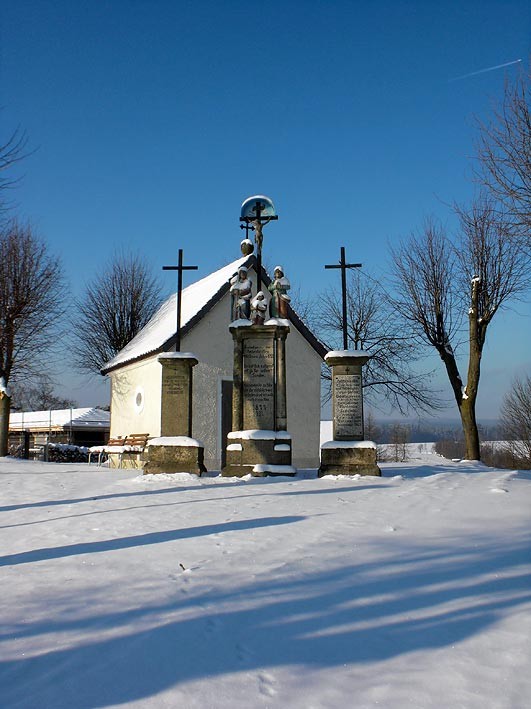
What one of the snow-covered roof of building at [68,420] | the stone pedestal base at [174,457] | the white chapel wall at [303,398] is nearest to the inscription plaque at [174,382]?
the stone pedestal base at [174,457]

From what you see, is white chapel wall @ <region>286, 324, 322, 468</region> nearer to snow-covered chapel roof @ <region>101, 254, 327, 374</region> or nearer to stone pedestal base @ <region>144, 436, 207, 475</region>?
snow-covered chapel roof @ <region>101, 254, 327, 374</region>

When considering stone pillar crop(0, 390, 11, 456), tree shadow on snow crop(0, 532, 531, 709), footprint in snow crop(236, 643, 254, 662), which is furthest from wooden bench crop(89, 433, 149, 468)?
footprint in snow crop(236, 643, 254, 662)

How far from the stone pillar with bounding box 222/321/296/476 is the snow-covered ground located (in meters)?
4.42

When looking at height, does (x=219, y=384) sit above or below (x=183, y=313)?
below

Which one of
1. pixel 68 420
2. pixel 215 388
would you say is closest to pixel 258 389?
pixel 215 388

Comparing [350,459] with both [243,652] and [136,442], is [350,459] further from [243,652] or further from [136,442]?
[136,442]

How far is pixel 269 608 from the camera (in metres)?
3.42

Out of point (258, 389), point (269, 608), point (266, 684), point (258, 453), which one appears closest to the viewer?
point (266, 684)

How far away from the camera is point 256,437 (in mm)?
10914

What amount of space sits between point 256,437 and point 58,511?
15.1ft

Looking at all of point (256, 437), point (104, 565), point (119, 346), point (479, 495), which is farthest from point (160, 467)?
point (119, 346)

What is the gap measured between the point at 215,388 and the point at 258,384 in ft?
A: 19.3

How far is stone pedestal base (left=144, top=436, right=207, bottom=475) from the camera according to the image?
36.9ft

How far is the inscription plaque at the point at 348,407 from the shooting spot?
1126 cm
